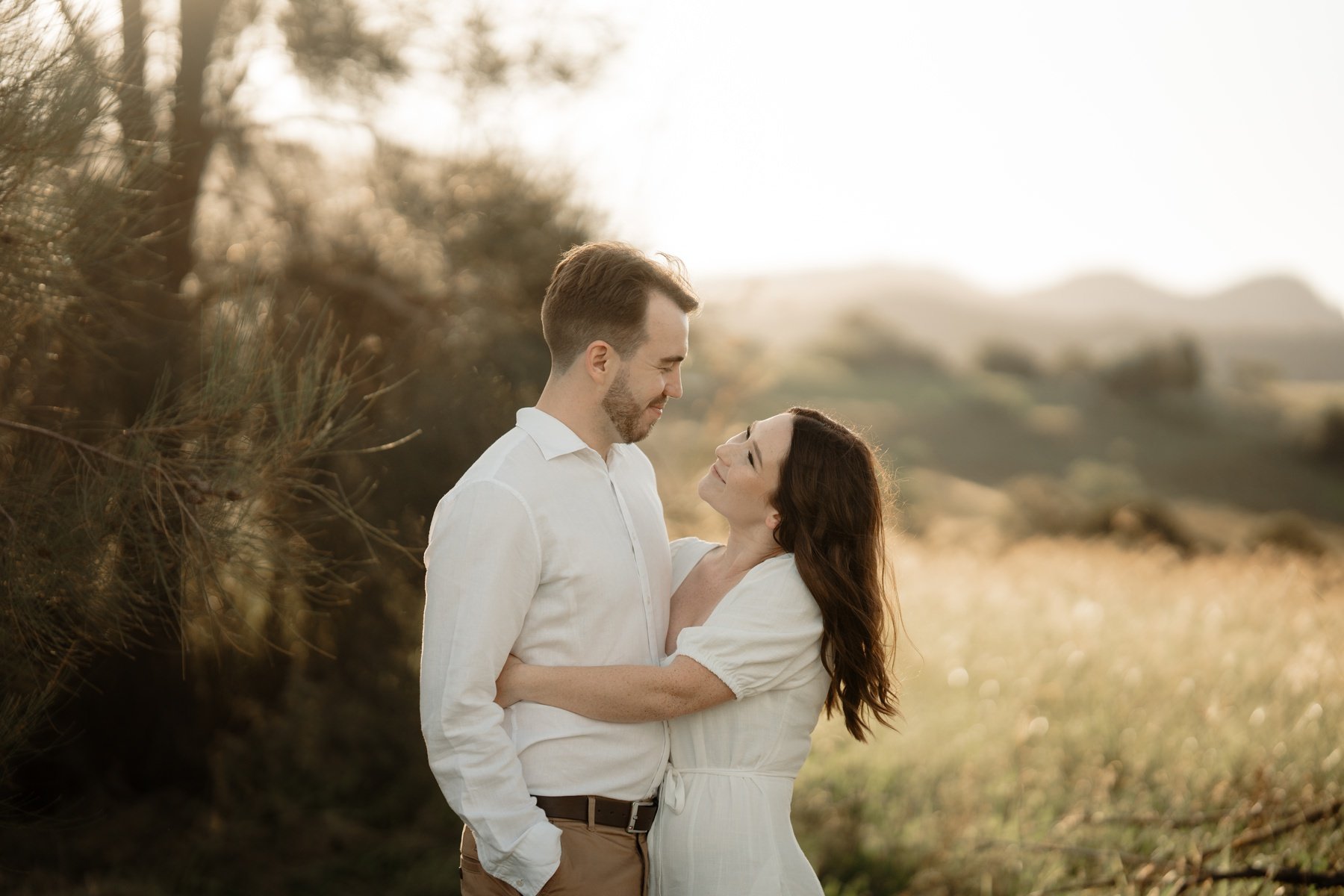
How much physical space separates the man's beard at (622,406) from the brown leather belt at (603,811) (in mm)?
816

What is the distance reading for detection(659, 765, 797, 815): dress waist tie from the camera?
2422mm

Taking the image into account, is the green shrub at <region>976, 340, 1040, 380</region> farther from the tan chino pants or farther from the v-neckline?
the tan chino pants

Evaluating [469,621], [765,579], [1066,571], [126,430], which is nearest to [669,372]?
[765,579]

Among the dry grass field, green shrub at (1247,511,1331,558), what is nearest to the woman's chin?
the dry grass field

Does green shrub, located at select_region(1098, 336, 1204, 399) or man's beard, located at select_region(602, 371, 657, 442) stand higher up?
green shrub, located at select_region(1098, 336, 1204, 399)

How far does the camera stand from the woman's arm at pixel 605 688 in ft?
7.31

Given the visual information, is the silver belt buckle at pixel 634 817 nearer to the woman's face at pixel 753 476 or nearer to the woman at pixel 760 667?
the woman at pixel 760 667

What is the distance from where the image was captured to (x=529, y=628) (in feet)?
7.49

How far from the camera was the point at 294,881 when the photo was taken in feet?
14.8

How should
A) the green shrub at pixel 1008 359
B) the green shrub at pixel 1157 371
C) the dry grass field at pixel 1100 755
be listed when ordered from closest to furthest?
the dry grass field at pixel 1100 755
the green shrub at pixel 1157 371
the green shrub at pixel 1008 359

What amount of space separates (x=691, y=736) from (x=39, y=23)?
7.94 ft

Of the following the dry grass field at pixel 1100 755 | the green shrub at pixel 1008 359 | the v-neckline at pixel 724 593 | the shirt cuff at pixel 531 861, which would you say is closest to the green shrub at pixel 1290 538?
the dry grass field at pixel 1100 755

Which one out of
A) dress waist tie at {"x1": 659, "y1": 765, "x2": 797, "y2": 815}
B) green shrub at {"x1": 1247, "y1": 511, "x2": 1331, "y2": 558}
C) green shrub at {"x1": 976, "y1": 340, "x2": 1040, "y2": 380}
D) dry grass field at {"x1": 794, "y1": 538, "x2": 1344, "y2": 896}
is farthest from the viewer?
green shrub at {"x1": 976, "y1": 340, "x2": 1040, "y2": 380}

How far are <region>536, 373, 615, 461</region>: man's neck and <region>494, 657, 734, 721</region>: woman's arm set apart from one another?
532 millimetres
